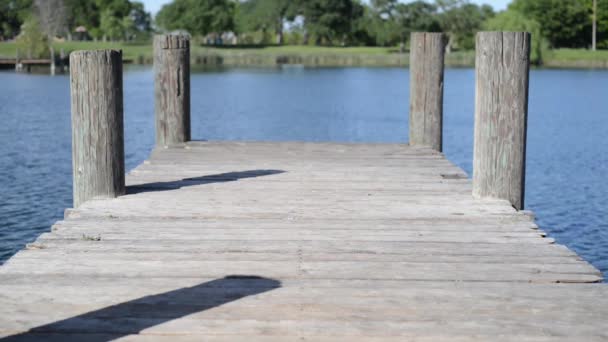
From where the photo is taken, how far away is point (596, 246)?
11.5 m

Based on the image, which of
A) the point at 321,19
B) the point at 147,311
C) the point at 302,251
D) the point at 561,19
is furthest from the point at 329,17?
the point at 147,311

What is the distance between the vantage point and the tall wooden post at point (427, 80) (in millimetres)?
10289

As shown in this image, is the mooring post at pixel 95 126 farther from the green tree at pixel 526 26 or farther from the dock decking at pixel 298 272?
the green tree at pixel 526 26

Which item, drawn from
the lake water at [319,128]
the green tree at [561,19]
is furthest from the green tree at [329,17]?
the lake water at [319,128]

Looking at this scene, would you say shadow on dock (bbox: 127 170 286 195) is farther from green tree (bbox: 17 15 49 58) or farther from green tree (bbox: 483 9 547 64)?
green tree (bbox: 483 9 547 64)

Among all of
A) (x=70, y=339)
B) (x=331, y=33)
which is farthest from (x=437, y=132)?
(x=331, y=33)

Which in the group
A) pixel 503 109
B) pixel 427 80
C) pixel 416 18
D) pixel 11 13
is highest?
pixel 11 13

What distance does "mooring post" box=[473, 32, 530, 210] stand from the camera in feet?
22.2

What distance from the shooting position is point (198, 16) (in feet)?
358

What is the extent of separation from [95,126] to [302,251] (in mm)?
2484

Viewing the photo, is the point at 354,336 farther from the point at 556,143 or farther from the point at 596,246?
the point at 556,143

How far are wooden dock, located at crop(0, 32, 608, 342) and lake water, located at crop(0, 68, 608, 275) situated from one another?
3.85 m

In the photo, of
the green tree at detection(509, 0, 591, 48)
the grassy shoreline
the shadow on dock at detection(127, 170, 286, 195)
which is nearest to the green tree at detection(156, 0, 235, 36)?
the grassy shoreline

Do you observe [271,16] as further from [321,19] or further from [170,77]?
[170,77]
